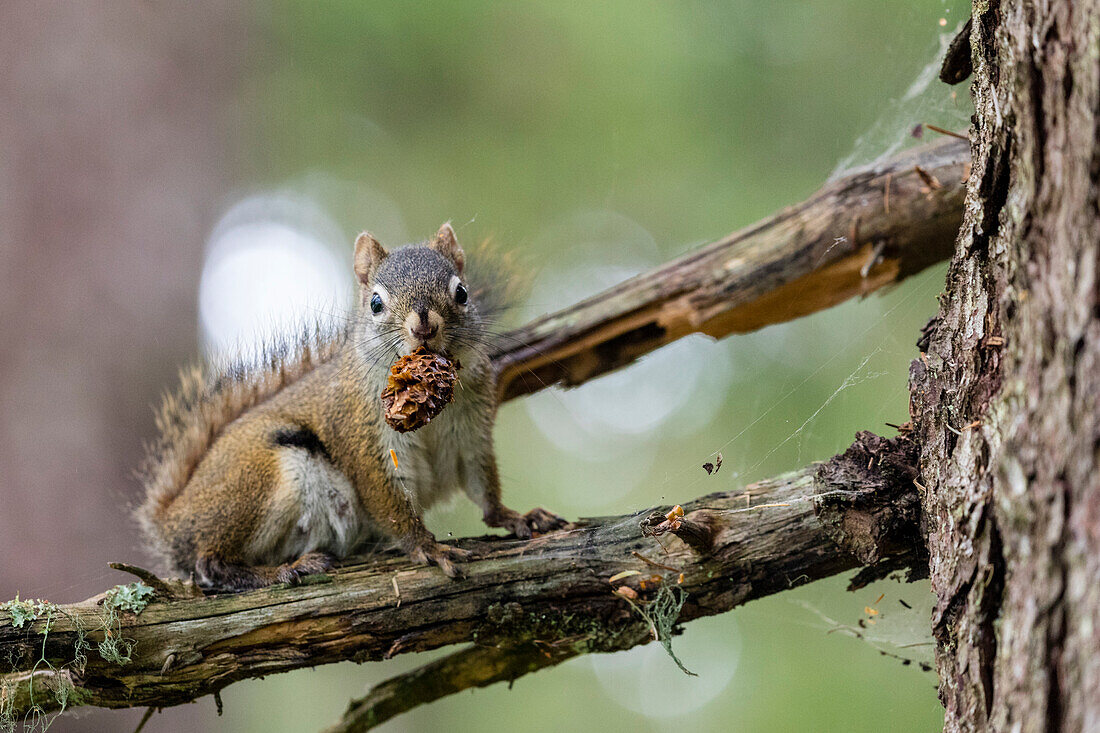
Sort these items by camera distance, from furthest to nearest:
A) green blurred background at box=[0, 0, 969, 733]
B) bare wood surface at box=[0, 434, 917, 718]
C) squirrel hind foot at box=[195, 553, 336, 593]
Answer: green blurred background at box=[0, 0, 969, 733]
squirrel hind foot at box=[195, 553, 336, 593]
bare wood surface at box=[0, 434, 917, 718]

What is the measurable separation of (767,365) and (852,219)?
1.05 m

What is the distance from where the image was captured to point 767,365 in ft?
11.5

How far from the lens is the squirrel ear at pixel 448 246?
2510mm

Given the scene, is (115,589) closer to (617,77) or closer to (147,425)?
(147,425)

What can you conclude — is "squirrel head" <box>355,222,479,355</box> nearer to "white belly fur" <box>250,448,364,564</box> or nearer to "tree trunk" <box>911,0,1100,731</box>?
"white belly fur" <box>250,448,364,564</box>

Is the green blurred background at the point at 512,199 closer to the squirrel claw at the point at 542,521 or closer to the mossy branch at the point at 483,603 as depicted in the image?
the squirrel claw at the point at 542,521

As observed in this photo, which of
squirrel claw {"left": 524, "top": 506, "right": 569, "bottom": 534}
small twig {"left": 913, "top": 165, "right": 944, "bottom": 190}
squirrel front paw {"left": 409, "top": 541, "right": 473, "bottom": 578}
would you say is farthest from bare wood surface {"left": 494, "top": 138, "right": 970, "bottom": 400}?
squirrel front paw {"left": 409, "top": 541, "right": 473, "bottom": 578}

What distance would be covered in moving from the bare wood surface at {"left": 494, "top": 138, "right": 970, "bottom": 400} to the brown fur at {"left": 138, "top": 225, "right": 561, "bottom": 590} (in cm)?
42

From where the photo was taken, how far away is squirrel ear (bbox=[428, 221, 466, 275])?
2.51m

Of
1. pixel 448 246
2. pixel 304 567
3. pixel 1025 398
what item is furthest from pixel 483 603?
pixel 1025 398

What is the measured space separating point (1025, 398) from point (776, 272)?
161 centimetres

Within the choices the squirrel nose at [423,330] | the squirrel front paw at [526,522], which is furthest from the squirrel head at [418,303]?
the squirrel front paw at [526,522]

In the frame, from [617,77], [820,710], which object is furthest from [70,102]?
[820,710]

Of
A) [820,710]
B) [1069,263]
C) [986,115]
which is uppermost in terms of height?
[986,115]
